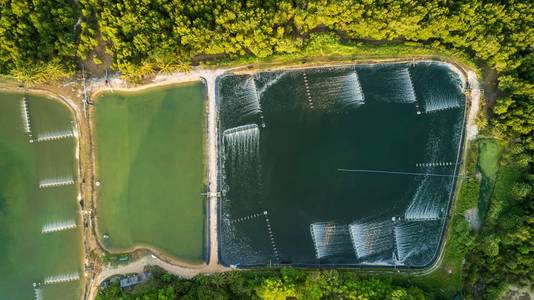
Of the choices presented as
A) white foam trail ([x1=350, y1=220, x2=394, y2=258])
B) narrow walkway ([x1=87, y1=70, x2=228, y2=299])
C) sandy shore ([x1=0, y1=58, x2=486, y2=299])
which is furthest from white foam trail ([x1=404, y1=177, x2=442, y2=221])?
narrow walkway ([x1=87, y1=70, x2=228, y2=299])

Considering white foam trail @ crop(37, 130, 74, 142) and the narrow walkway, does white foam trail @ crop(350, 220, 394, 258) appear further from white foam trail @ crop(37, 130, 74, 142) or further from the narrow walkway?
white foam trail @ crop(37, 130, 74, 142)

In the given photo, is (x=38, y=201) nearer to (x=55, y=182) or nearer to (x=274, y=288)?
(x=55, y=182)

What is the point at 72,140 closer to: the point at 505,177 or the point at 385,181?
the point at 385,181

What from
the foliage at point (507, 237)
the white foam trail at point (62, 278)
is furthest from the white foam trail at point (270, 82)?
the white foam trail at point (62, 278)

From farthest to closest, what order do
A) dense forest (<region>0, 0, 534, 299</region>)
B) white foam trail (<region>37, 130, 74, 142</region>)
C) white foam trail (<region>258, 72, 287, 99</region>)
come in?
1. white foam trail (<region>258, 72, 287, 99</region>)
2. white foam trail (<region>37, 130, 74, 142</region>)
3. dense forest (<region>0, 0, 534, 299</region>)

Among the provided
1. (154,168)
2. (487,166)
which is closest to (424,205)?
(487,166)

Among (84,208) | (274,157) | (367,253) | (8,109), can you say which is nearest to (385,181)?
(367,253)

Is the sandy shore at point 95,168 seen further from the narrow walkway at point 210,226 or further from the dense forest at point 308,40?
the dense forest at point 308,40
